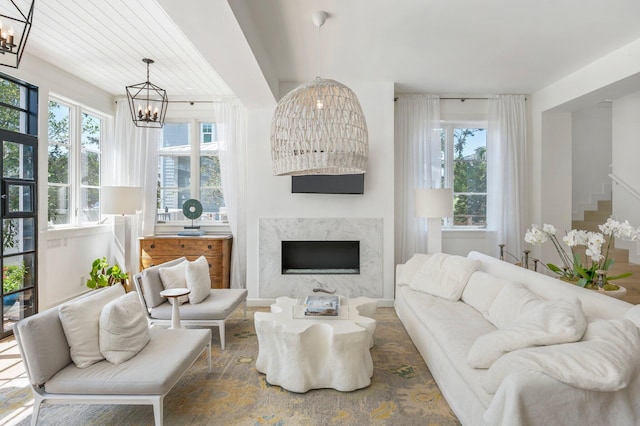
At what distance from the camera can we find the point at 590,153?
6352 millimetres

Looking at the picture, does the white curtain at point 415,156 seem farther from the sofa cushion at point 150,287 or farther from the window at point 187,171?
the sofa cushion at point 150,287

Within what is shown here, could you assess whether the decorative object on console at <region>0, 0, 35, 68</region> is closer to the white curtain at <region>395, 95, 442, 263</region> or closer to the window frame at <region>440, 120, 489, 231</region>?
the white curtain at <region>395, 95, 442, 263</region>

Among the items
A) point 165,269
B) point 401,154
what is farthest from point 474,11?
point 165,269

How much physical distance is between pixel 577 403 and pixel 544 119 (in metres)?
4.51

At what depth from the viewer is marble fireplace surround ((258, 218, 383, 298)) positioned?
15.4 ft

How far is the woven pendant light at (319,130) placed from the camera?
2.30 m

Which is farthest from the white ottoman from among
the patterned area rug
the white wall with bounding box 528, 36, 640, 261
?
the white wall with bounding box 528, 36, 640, 261

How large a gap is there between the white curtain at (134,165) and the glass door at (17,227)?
4.28ft

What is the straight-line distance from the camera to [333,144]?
7.57ft

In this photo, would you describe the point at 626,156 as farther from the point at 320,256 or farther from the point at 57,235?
the point at 57,235

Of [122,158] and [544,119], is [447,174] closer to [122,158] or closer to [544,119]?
[544,119]

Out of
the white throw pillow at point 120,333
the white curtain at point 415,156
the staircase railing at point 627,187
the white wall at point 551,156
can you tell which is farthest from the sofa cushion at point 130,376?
the staircase railing at point 627,187

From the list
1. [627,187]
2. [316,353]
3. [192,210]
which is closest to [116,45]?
[192,210]

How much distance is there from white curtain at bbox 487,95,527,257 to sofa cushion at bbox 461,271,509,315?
6.72ft
